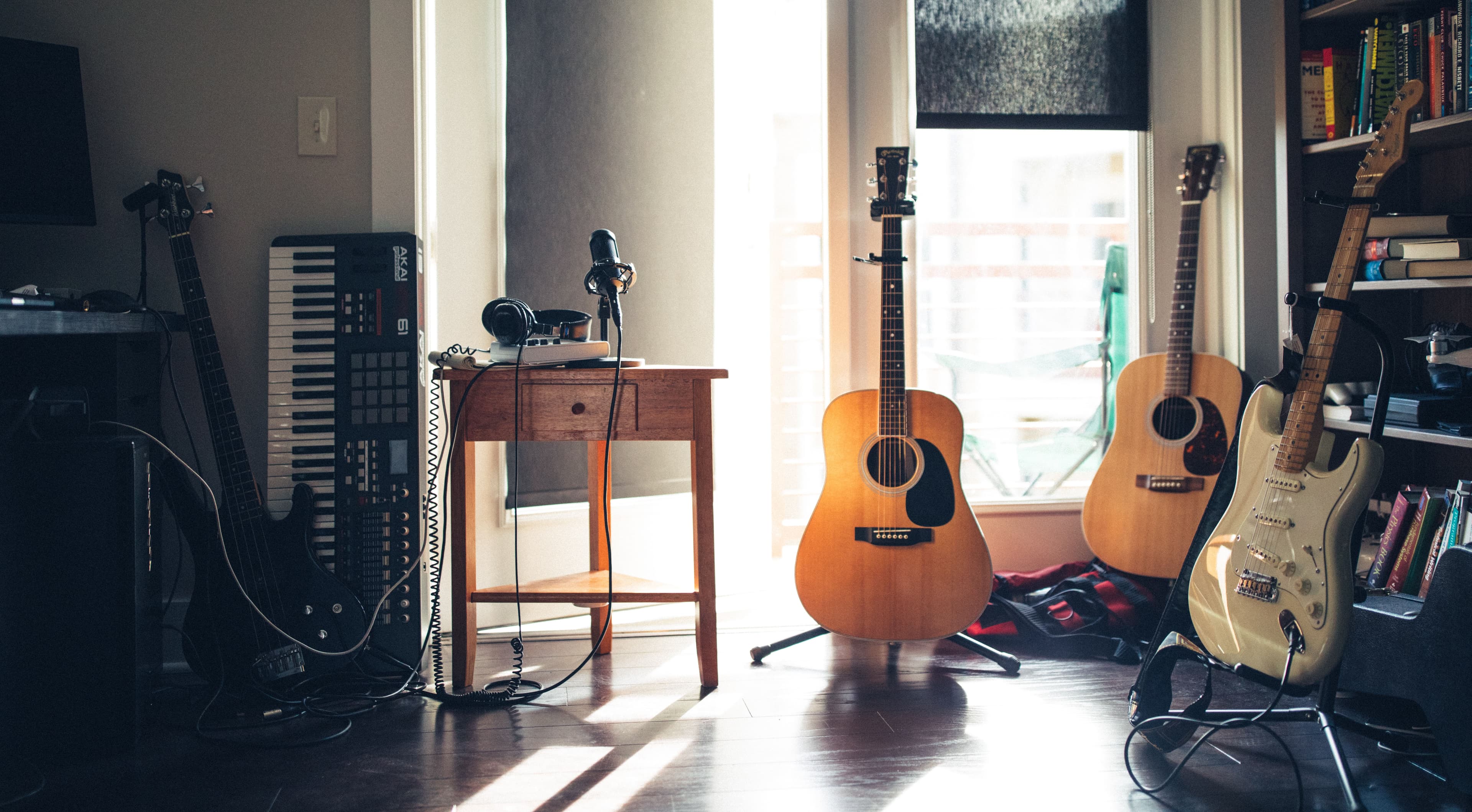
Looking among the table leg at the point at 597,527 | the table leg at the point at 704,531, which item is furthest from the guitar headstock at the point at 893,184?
the table leg at the point at 597,527

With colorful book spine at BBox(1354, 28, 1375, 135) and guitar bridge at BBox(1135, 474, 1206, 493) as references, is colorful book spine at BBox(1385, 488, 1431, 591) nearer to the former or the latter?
guitar bridge at BBox(1135, 474, 1206, 493)

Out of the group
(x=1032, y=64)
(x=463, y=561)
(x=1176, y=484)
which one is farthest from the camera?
(x=1032, y=64)

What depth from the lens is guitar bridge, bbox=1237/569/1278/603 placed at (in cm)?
154

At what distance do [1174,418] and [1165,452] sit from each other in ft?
0.32

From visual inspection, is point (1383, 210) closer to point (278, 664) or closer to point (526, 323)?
point (526, 323)

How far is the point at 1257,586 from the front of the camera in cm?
156

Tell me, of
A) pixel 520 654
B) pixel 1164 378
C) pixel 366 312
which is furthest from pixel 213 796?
pixel 1164 378

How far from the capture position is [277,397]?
2.07 metres

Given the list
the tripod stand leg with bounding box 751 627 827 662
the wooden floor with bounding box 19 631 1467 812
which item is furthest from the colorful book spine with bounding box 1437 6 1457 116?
the tripod stand leg with bounding box 751 627 827 662

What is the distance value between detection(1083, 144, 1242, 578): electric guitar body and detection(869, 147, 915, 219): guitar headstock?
784 millimetres

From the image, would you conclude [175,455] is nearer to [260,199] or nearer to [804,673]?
[260,199]

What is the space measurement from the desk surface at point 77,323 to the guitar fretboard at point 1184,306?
247 centimetres

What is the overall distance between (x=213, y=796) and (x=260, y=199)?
1.34 meters

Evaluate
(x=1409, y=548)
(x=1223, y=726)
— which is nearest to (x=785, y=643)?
(x=1223, y=726)
